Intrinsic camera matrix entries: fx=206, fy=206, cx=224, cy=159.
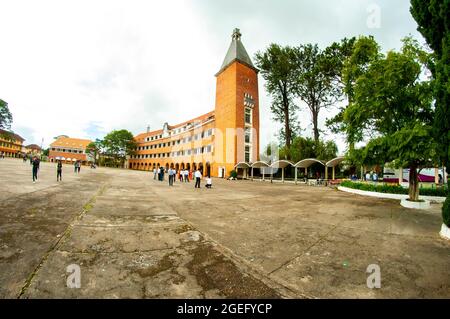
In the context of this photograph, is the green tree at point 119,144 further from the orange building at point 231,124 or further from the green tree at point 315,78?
the green tree at point 315,78

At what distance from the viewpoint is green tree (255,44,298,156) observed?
101ft

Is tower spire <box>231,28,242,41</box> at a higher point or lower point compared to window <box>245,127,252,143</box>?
higher

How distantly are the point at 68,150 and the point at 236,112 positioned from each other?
7374 cm

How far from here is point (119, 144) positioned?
231 feet

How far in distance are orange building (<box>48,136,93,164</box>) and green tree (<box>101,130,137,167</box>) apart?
14.5m

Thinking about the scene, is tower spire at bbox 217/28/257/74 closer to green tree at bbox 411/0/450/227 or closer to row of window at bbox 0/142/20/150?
green tree at bbox 411/0/450/227

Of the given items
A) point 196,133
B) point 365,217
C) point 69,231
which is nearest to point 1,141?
point 196,133

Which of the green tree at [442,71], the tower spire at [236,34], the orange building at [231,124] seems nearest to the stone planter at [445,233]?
the green tree at [442,71]

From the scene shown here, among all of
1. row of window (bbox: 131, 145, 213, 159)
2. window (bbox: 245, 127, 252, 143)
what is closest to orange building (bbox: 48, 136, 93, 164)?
row of window (bbox: 131, 145, 213, 159)

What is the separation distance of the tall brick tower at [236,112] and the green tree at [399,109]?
87.1 feet

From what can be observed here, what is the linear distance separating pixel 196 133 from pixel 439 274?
45859 mm

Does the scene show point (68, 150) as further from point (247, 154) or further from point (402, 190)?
point (402, 190)

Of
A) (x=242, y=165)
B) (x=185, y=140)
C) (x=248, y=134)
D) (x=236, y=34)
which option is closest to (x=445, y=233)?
(x=242, y=165)
